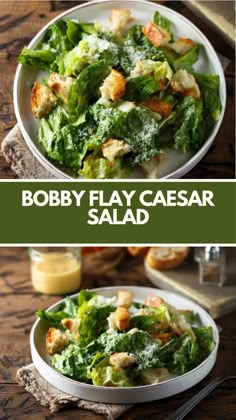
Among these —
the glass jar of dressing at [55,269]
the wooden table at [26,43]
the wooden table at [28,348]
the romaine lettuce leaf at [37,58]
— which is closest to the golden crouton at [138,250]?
the wooden table at [28,348]

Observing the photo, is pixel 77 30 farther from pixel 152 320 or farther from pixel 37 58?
pixel 152 320

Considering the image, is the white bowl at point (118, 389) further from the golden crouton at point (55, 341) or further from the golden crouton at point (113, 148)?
the golden crouton at point (113, 148)

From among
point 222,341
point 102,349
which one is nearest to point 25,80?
point 102,349

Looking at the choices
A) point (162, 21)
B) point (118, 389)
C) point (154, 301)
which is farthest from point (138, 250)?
point (162, 21)

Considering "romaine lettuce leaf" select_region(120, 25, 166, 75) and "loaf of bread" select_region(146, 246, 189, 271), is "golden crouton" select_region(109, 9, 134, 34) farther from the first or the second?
"loaf of bread" select_region(146, 246, 189, 271)

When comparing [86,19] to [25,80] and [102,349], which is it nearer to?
[25,80]

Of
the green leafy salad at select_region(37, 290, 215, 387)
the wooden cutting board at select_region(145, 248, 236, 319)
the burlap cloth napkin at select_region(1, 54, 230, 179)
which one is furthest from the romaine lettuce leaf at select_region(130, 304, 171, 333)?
the burlap cloth napkin at select_region(1, 54, 230, 179)

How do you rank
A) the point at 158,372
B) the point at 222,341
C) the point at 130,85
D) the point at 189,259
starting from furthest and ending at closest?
the point at 189,259, the point at 222,341, the point at 158,372, the point at 130,85
